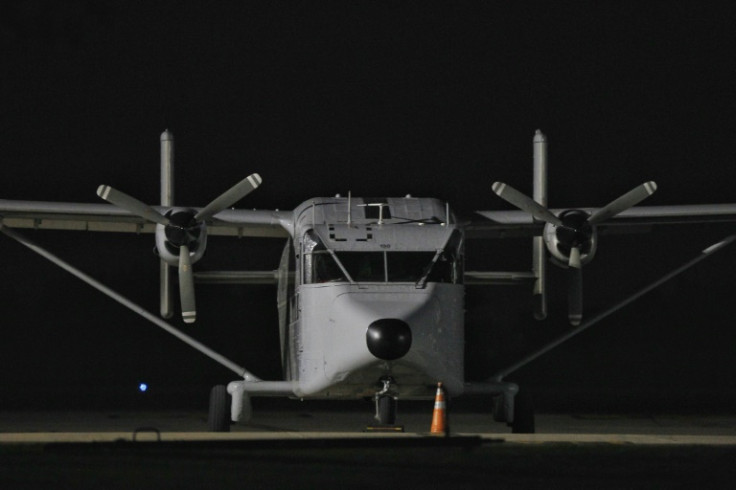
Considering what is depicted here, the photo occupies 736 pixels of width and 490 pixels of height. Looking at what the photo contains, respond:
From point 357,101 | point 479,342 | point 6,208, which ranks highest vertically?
point 357,101

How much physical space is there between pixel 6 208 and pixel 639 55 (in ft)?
90.4

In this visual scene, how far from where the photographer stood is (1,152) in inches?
1693

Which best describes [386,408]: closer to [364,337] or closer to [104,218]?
[364,337]

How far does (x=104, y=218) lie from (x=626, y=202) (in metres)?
7.46

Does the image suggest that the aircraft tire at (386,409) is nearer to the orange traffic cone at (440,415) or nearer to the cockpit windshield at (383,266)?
the orange traffic cone at (440,415)

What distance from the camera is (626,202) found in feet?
70.5

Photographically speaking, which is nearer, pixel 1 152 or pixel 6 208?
pixel 6 208

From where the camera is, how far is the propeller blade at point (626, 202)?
2128cm

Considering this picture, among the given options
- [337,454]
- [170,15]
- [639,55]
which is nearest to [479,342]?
[639,55]

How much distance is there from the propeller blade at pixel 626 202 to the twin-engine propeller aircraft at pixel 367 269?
0.02 m

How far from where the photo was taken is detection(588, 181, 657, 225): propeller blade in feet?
69.8

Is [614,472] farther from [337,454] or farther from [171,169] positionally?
[171,169]

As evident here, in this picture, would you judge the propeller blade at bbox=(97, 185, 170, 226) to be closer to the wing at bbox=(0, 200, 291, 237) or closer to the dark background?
the wing at bbox=(0, 200, 291, 237)

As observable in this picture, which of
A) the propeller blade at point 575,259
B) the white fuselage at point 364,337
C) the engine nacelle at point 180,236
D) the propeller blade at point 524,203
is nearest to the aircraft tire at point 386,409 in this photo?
the white fuselage at point 364,337
